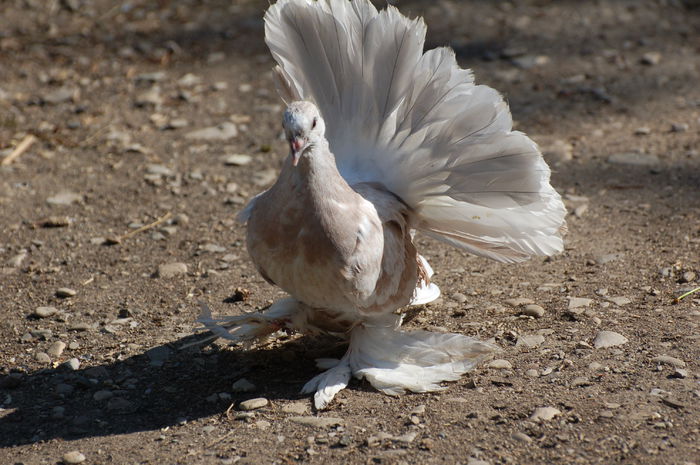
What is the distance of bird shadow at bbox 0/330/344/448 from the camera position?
335cm

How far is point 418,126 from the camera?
3.66m

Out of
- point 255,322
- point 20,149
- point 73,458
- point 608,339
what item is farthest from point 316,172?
point 20,149

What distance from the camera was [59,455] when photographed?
3129 millimetres

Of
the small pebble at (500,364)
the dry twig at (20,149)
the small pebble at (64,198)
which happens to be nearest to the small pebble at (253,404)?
Result: the small pebble at (500,364)

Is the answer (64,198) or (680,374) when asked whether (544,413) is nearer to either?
(680,374)

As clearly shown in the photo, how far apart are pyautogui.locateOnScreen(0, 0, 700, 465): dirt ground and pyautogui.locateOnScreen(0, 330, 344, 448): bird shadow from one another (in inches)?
0.5

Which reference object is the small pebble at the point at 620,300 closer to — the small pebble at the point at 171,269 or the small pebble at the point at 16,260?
the small pebble at the point at 171,269

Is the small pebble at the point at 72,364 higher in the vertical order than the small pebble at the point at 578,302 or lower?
higher

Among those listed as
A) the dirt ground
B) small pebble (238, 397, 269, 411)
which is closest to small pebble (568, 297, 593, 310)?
the dirt ground

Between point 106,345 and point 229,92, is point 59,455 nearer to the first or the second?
point 106,345

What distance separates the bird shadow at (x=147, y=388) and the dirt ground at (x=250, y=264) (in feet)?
0.04

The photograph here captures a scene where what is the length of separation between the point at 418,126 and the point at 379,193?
321 millimetres

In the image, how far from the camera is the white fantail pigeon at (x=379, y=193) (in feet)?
10.8

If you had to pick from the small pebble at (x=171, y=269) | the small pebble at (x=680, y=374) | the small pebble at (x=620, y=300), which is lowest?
→ the small pebble at (x=620, y=300)
